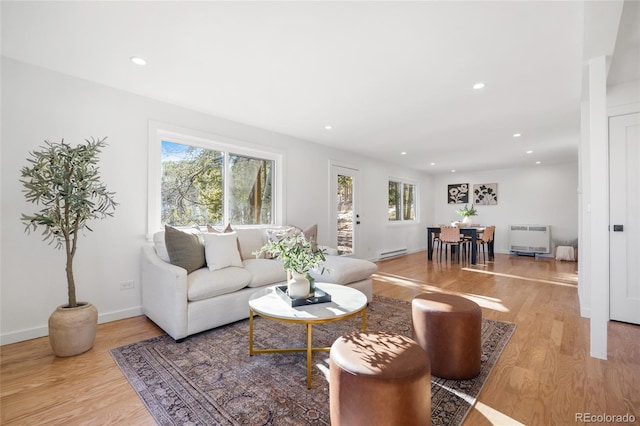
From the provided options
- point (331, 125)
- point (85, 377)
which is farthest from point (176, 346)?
point (331, 125)

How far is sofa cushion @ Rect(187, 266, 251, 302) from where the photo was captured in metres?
2.48

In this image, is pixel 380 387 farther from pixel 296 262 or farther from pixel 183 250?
pixel 183 250

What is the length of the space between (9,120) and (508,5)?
3906 mm

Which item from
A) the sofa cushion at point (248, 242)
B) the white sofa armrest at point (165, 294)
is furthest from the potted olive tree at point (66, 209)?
the sofa cushion at point (248, 242)

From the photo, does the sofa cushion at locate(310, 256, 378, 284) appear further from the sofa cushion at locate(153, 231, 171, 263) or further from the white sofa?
the sofa cushion at locate(153, 231, 171, 263)

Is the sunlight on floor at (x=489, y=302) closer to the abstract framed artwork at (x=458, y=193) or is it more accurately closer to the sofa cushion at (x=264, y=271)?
the sofa cushion at (x=264, y=271)

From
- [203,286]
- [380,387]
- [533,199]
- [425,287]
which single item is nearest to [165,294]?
[203,286]

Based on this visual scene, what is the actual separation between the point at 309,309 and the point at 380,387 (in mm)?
848

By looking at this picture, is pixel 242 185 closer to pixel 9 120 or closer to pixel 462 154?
pixel 9 120

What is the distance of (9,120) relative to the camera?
2.39 meters

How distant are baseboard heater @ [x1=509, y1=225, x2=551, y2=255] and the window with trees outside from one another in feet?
8.51

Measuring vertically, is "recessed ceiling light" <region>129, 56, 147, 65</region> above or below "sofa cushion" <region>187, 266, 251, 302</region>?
above

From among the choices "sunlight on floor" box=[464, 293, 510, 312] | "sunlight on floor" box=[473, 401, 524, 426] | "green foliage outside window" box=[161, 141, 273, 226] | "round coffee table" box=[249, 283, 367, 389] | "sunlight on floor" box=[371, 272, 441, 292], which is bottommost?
"sunlight on floor" box=[473, 401, 524, 426]

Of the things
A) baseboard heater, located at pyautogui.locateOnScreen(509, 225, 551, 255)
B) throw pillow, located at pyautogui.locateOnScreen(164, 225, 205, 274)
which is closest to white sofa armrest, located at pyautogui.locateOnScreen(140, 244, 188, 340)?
throw pillow, located at pyautogui.locateOnScreen(164, 225, 205, 274)
